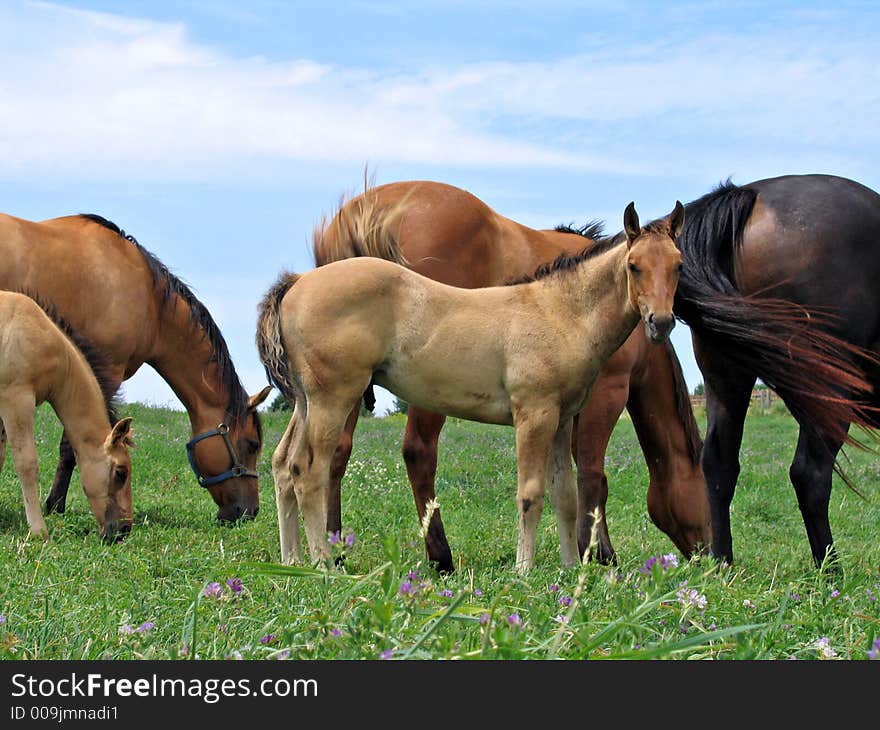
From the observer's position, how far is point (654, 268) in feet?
16.5

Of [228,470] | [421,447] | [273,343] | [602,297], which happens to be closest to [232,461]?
[228,470]

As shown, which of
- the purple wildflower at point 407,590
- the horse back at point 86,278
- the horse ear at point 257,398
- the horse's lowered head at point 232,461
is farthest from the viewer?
the horse ear at point 257,398

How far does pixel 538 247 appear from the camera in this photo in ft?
24.0

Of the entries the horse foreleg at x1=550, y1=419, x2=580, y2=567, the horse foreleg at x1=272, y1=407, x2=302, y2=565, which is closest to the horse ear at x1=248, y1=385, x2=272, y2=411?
the horse foreleg at x1=272, y1=407, x2=302, y2=565

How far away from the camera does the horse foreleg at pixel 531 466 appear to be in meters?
5.30

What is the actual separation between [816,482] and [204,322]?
578 centimetres

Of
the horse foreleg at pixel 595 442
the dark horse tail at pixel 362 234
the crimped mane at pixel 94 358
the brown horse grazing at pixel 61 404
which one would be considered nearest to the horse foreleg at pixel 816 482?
the horse foreleg at pixel 595 442

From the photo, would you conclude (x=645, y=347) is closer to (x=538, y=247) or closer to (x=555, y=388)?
(x=538, y=247)

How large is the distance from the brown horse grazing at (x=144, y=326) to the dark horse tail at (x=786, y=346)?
4.78m

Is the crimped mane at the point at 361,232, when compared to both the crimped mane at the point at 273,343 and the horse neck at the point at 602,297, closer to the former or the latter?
the crimped mane at the point at 273,343

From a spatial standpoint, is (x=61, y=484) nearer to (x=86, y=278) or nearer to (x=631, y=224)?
(x=86, y=278)

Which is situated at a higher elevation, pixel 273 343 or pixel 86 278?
pixel 86 278

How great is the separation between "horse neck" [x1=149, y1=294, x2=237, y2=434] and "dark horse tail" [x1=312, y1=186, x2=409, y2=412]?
2.97 metres
